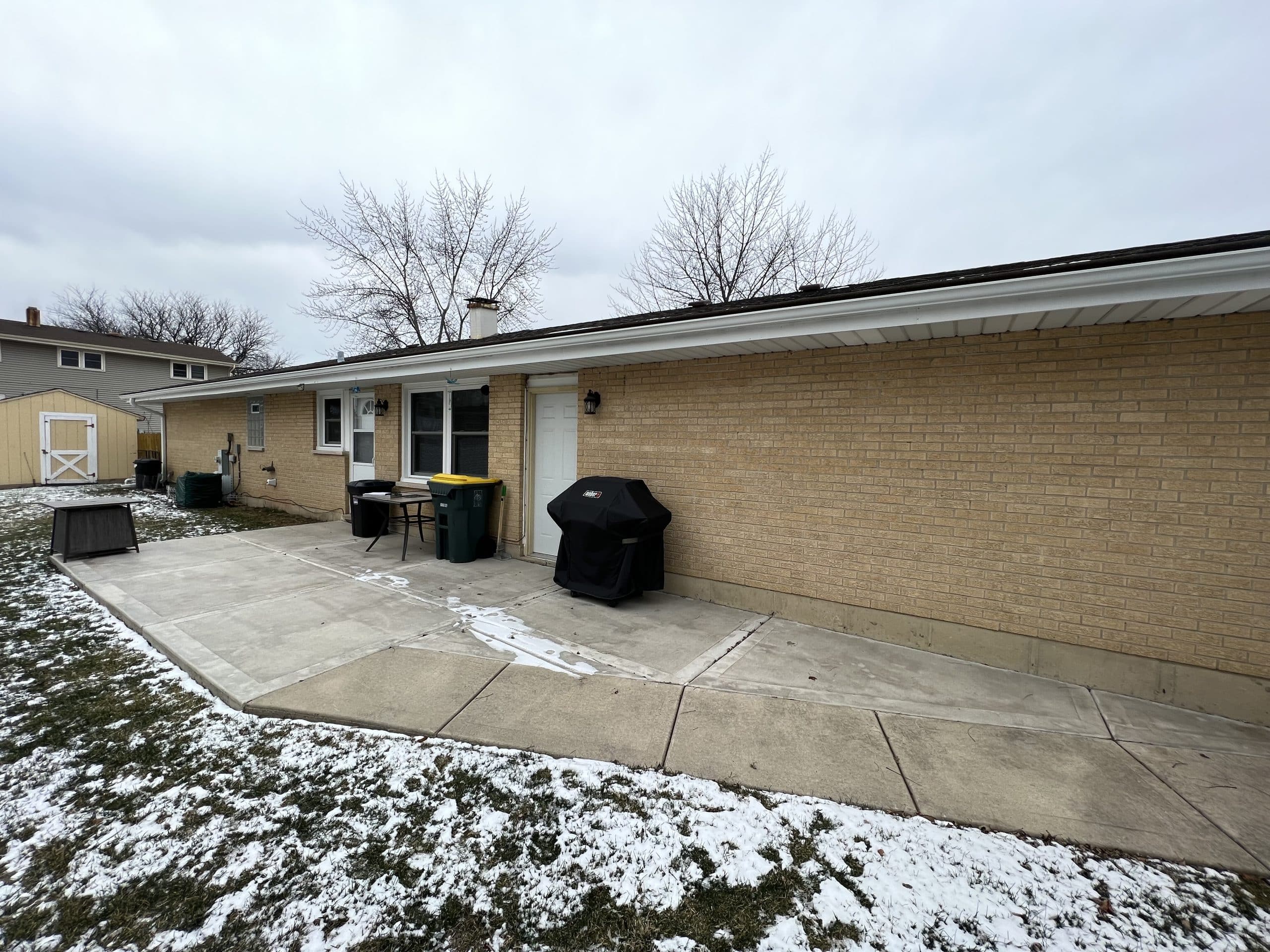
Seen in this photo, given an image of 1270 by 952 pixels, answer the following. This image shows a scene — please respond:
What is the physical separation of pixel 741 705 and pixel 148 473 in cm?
1922

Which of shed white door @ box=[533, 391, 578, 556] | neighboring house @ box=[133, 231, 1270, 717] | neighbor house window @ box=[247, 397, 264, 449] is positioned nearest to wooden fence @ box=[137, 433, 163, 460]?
neighbor house window @ box=[247, 397, 264, 449]

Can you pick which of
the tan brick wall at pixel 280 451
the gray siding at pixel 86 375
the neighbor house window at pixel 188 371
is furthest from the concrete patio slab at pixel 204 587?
the neighbor house window at pixel 188 371

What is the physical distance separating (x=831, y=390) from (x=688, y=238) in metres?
16.6

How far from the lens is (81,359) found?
2305 cm

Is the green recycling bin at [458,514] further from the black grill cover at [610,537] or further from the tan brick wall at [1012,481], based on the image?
the tan brick wall at [1012,481]

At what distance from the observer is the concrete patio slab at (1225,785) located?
2.45 meters

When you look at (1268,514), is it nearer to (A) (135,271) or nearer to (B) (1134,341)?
(B) (1134,341)

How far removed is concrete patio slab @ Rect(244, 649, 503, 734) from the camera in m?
3.21

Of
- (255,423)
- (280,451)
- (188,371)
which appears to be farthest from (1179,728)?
(188,371)

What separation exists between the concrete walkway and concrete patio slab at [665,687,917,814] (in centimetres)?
1

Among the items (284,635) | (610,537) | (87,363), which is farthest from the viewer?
(87,363)

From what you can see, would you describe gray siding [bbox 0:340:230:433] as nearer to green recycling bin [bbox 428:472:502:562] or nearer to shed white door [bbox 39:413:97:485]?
shed white door [bbox 39:413:97:485]

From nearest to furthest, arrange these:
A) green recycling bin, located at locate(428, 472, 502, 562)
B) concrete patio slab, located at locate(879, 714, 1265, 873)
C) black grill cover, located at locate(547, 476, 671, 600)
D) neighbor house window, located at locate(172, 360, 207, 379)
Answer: concrete patio slab, located at locate(879, 714, 1265, 873)
black grill cover, located at locate(547, 476, 671, 600)
green recycling bin, located at locate(428, 472, 502, 562)
neighbor house window, located at locate(172, 360, 207, 379)

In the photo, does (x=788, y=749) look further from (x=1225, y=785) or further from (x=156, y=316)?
(x=156, y=316)
